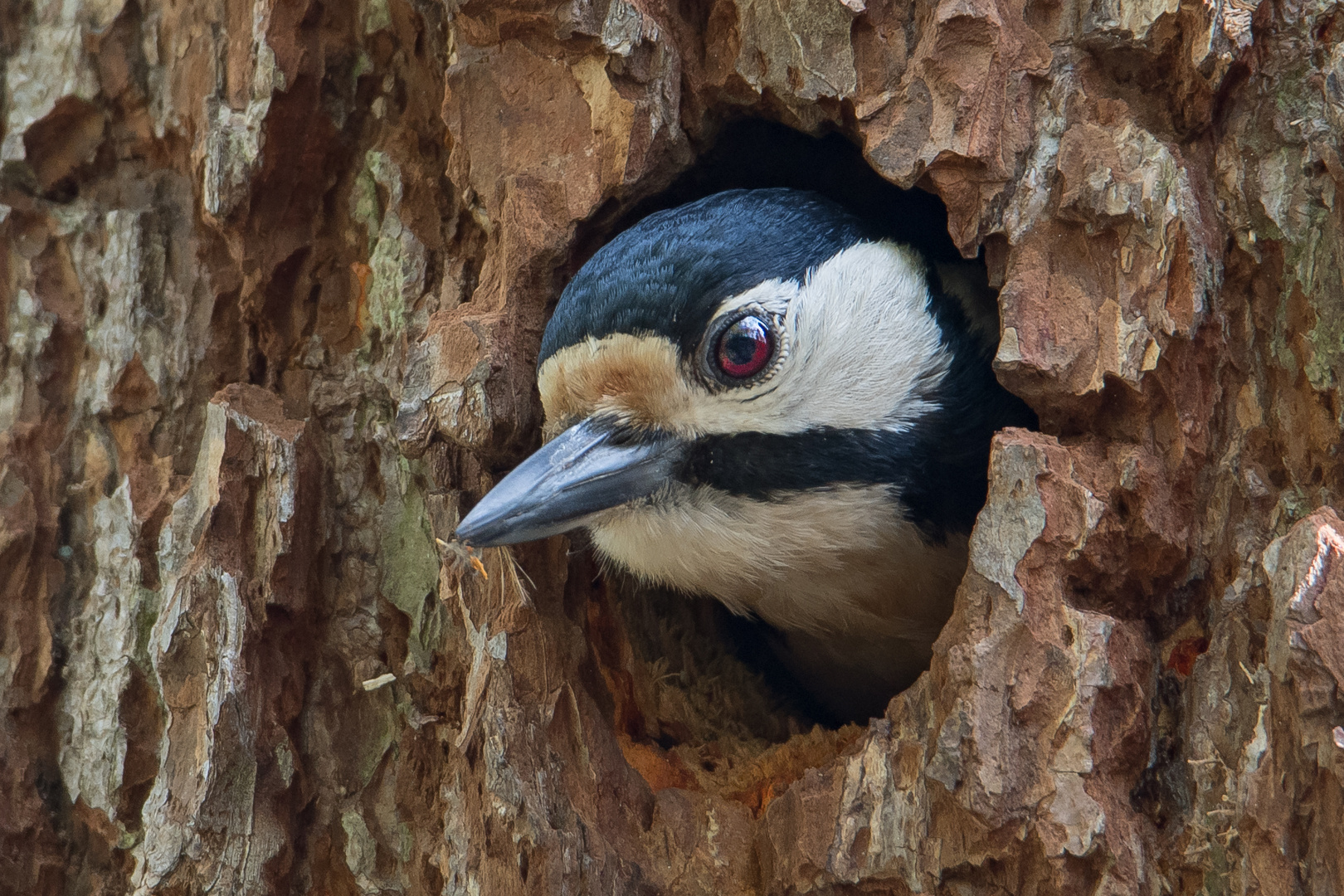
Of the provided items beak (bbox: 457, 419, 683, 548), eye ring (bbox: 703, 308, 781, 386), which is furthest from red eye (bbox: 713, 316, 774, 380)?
beak (bbox: 457, 419, 683, 548)

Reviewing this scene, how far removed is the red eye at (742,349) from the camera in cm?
222

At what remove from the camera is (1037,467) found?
1.89 m

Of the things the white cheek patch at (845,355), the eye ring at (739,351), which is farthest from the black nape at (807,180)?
the eye ring at (739,351)

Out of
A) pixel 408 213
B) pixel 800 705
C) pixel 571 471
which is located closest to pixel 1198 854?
pixel 571 471

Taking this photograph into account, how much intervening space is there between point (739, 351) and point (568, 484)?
0.40m

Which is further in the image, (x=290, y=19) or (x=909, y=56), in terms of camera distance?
(x=290, y=19)

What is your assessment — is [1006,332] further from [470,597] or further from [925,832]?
[470,597]

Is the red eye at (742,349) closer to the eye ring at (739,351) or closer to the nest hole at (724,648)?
the eye ring at (739,351)

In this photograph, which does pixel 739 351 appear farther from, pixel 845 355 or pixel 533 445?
pixel 533 445

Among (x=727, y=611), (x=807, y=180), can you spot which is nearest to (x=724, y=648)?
(x=727, y=611)

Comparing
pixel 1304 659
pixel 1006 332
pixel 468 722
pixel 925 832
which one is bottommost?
pixel 925 832

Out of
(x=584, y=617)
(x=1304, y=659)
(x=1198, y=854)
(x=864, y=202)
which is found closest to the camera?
(x=1304, y=659)

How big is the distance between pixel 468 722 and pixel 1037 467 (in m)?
1.11

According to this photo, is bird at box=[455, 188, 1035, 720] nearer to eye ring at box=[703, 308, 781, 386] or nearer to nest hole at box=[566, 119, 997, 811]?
eye ring at box=[703, 308, 781, 386]
